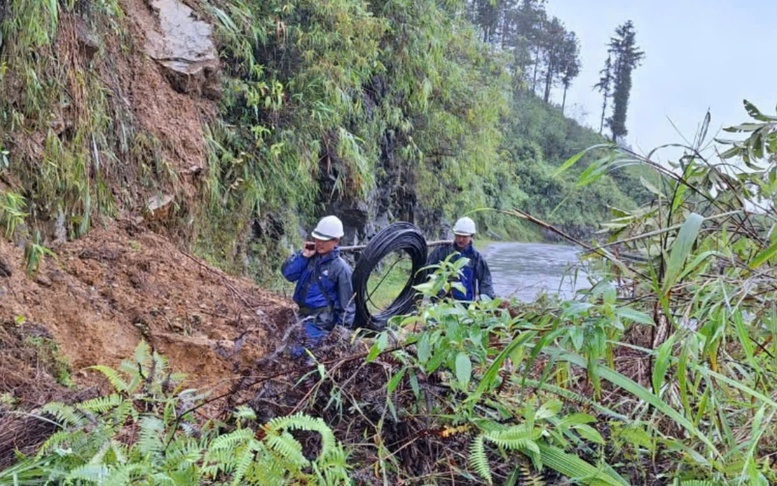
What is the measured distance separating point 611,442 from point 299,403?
0.76m

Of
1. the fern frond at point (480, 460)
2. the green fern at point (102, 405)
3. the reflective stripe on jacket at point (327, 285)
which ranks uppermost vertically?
the fern frond at point (480, 460)

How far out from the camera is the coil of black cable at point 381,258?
166 inches

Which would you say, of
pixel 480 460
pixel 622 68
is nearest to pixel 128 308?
pixel 480 460

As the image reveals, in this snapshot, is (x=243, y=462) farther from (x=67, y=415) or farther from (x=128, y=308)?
(x=128, y=308)

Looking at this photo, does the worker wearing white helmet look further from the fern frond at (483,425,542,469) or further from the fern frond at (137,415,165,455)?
the fern frond at (137,415,165,455)

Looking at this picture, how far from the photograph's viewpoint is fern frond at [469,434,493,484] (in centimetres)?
109

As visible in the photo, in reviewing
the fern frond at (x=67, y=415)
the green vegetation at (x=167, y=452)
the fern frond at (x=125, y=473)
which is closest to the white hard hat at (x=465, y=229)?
the green vegetation at (x=167, y=452)

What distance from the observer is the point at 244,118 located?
6.92 m

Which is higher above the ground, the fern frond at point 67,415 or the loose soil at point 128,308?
the fern frond at point 67,415

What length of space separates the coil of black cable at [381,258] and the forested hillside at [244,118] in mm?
1442

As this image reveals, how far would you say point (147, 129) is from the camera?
5.08 m

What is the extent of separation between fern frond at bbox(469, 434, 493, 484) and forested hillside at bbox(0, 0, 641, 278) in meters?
0.61

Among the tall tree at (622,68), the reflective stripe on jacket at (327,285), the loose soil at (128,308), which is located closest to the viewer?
the loose soil at (128,308)

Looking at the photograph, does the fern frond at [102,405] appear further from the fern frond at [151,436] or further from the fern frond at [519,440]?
the fern frond at [519,440]
